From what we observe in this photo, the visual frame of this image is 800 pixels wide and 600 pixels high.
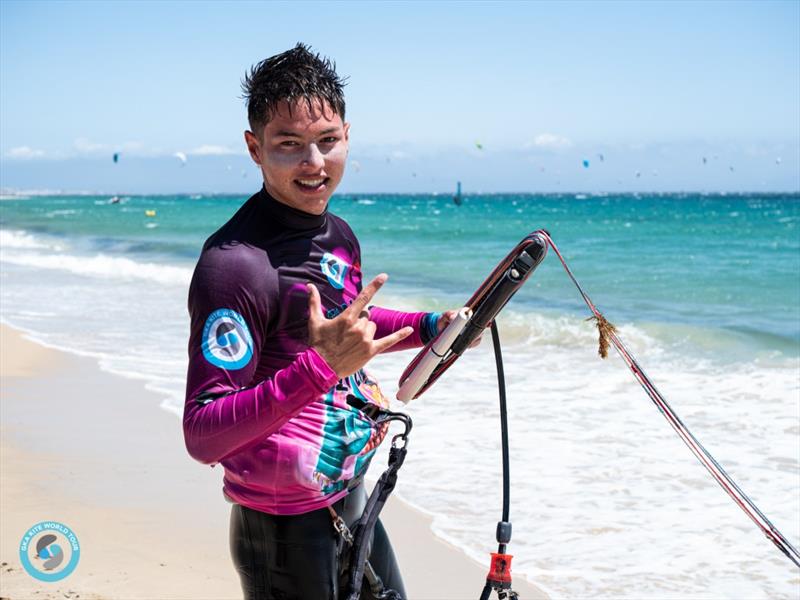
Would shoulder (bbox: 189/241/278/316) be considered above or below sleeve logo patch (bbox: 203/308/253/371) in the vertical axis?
A: above

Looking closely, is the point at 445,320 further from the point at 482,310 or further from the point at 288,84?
the point at 288,84

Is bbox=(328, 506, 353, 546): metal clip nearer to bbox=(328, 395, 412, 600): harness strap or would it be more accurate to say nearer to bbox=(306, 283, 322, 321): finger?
bbox=(328, 395, 412, 600): harness strap

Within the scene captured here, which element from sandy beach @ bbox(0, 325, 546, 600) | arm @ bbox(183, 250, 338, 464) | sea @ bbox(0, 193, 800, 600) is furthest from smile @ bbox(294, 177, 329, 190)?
sea @ bbox(0, 193, 800, 600)

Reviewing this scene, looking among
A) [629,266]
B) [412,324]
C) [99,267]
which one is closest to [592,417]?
[412,324]

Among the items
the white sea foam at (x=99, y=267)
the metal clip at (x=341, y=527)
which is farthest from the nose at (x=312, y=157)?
the white sea foam at (x=99, y=267)

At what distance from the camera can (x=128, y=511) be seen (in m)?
5.05

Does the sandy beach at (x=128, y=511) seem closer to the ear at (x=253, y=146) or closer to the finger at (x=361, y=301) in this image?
the ear at (x=253, y=146)

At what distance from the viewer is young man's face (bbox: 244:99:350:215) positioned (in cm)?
183

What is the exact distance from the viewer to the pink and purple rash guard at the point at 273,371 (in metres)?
1.59

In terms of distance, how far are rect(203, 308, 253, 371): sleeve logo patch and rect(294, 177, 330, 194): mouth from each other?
33 cm

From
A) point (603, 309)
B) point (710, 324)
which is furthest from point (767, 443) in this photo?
point (603, 309)

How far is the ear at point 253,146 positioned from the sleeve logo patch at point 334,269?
0.26 metres

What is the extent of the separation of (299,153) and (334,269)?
262mm

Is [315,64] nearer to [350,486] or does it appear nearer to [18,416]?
[350,486]
